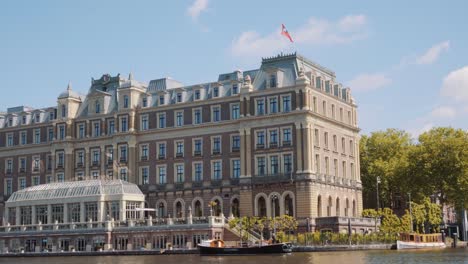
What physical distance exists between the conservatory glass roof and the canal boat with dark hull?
21985 mm

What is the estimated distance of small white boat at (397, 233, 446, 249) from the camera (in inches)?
3308

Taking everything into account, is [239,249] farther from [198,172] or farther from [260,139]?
[198,172]

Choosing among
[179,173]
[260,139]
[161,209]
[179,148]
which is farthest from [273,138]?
[161,209]

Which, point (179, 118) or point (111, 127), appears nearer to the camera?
point (179, 118)

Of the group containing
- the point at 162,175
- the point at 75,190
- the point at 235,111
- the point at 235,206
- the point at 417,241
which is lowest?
the point at 417,241

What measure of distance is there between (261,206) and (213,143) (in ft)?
35.7

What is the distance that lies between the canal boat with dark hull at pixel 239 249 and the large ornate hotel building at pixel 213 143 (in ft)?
52.7

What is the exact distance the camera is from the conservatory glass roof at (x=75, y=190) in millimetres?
98562

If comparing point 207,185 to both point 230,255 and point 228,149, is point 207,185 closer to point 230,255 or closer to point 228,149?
point 228,149

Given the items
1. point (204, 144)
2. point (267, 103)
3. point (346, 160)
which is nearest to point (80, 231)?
point (204, 144)

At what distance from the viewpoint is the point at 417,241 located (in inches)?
3428

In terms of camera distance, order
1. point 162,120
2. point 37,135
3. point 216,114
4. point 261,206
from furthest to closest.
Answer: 1. point 37,135
2. point 162,120
3. point 216,114
4. point 261,206

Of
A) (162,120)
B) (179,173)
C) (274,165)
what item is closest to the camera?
(274,165)

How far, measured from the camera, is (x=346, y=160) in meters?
103
